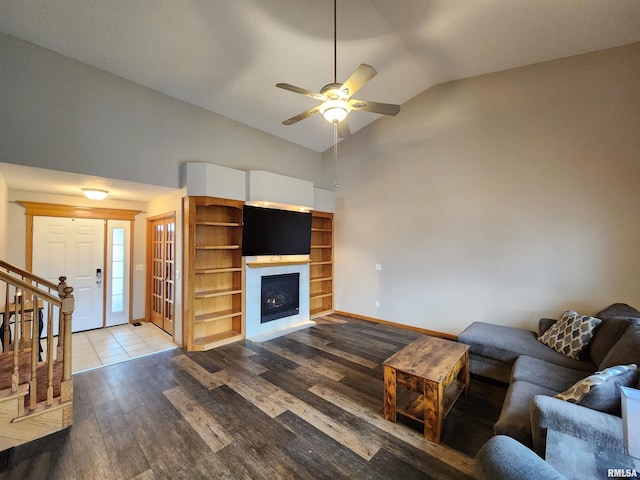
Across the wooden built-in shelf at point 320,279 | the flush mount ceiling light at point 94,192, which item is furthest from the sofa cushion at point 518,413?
the flush mount ceiling light at point 94,192

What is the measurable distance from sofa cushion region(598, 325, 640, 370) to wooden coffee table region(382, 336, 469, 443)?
106 centimetres

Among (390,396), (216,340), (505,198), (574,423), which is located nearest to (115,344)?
(216,340)

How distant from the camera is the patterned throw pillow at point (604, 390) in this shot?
5.12ft

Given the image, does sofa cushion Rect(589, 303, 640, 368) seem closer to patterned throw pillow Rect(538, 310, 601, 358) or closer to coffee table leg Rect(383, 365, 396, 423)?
patterned throw pillow Rect(538, 310, 601, 358)

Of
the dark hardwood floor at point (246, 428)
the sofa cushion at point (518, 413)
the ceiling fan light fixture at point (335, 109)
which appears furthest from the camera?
the ceiling fan light fixture at point (335, 109)

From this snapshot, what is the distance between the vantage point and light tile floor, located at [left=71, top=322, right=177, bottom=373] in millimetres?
3629

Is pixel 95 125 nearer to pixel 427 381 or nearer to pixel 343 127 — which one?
pixel 343 127

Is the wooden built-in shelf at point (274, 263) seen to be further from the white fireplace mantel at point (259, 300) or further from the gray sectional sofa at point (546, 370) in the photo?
the gray sectional sofa at point (546, 370)

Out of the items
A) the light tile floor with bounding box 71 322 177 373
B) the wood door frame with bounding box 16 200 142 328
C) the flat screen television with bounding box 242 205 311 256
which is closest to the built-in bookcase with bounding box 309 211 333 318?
the flat screen television with bounding box 242 205 311 256

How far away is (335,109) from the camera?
262cm

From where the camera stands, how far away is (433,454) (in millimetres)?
2033

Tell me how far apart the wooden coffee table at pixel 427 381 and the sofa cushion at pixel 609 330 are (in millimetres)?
1131

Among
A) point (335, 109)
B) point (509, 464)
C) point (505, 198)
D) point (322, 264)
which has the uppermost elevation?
point (335, 109)

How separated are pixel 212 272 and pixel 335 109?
3.07 metres
